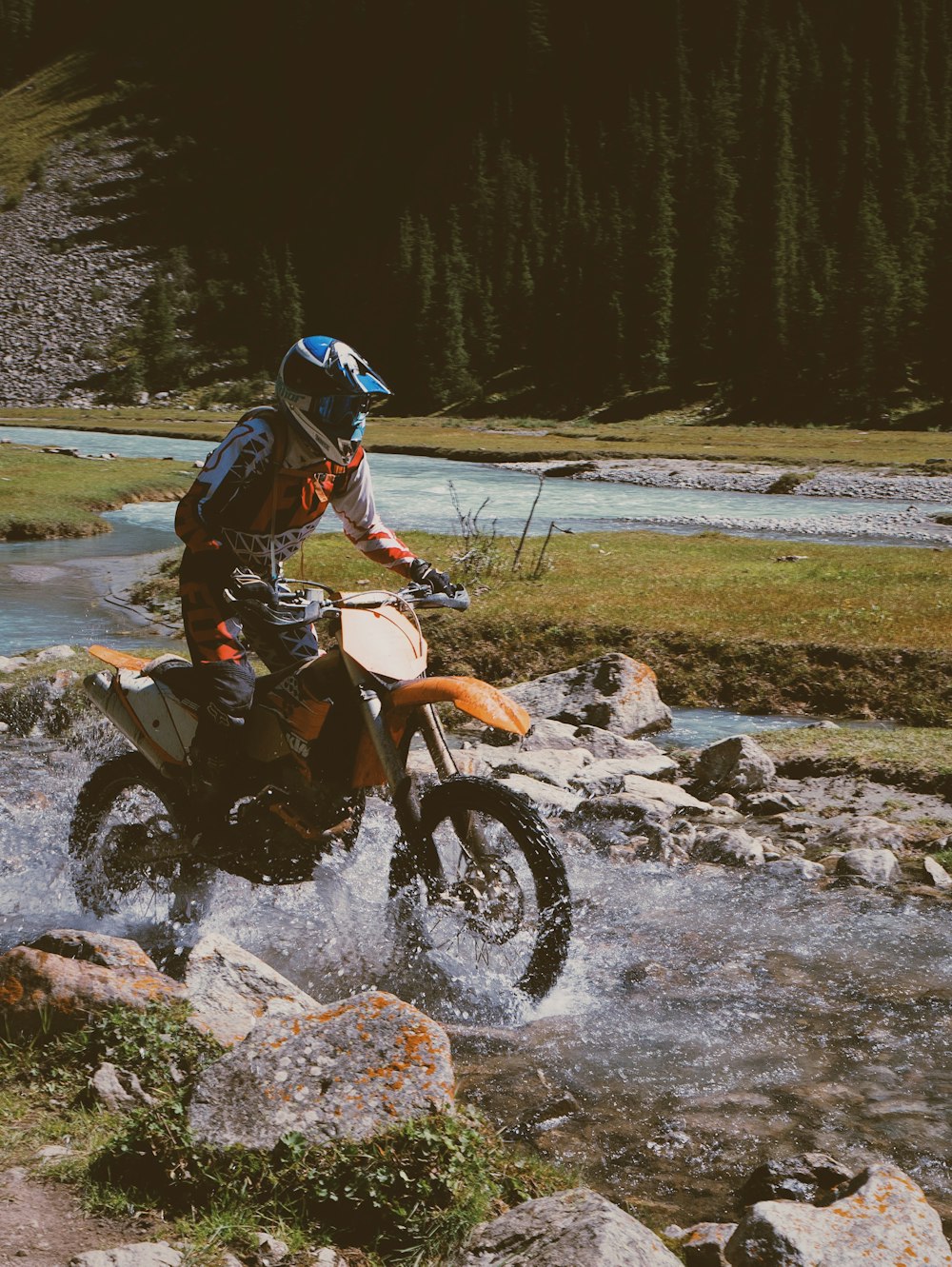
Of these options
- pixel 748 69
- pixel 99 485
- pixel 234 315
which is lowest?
pixel 99 485

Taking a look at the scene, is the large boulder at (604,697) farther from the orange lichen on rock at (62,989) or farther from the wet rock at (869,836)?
the orange lichen on rock at (62,989)

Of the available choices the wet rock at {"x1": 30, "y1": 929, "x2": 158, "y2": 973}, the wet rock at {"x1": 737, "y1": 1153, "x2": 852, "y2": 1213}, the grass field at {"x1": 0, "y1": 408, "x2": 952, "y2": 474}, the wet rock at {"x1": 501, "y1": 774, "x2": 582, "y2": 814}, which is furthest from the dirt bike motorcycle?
the grass field at {"x1": 0, "y1": 408, "x2": 952, "y2": 474}

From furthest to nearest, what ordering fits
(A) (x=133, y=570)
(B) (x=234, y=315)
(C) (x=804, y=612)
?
(B) (x=234, y=315) → (A) (x=133, y=570) → (C) (x=804, y=612)

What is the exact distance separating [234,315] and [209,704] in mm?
174258

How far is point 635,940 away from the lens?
26.3 feet

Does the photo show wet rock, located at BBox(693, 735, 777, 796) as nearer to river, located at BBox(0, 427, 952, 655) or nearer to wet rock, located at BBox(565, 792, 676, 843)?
wet rock, located at BBox(565, 792, 676, 843)

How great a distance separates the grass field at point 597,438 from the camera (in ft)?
233

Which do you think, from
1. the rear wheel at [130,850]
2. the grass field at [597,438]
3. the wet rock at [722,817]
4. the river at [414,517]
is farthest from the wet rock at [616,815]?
the grass field at [597,438]

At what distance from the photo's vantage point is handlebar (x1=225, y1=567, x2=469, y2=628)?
608 cm

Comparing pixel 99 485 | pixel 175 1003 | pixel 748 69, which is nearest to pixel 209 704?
pixel 175 1003

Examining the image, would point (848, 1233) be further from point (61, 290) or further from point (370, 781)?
point (61, 290)

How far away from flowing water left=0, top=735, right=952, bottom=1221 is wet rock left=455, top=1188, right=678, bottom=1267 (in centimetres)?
113

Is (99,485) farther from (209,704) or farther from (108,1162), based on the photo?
(108,1162)

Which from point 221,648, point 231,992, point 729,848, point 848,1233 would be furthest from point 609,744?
point 848,1233
